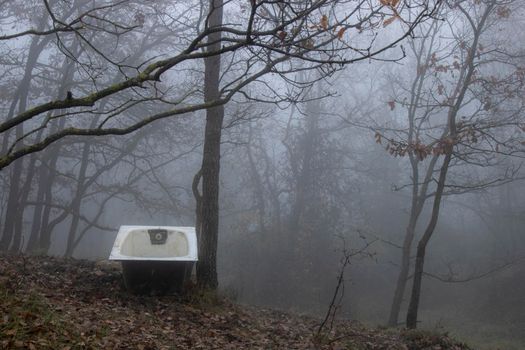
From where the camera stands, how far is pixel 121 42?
52.2 feet

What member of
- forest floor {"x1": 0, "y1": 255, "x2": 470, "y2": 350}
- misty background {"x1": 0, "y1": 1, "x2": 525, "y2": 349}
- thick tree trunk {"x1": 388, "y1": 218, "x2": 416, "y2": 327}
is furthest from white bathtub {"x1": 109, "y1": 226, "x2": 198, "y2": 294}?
thick tree trunk {"x1": 388, "y1": 218, "x2": 416, "y2": 327}

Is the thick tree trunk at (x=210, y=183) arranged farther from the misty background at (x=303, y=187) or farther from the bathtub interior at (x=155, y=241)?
the misty background at (x=303, y=187)

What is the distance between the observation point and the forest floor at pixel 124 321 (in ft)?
14.9

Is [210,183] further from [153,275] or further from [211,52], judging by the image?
[211,52]

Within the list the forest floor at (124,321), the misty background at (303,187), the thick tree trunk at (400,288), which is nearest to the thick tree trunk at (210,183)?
the forest floor at (124,321)

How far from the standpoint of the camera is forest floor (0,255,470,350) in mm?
4551

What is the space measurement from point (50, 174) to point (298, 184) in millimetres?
9400

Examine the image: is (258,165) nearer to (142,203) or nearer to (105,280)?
(142,203)

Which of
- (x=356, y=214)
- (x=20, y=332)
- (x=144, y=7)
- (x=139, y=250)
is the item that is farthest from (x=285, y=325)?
(x=356, y=214)

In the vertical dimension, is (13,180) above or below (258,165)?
below

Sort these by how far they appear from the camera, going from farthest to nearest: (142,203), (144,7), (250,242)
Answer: (250,242) < (142,203) < (144,7)

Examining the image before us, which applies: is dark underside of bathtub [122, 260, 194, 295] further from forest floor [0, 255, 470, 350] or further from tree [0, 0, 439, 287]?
tree [0, 0, 439, 287]

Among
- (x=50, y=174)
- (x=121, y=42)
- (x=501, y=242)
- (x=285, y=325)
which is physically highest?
(x=121, y=42)

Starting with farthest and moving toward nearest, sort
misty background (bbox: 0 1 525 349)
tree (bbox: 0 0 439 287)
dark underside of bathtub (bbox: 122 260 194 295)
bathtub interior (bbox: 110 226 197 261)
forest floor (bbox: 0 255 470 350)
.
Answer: misty background (bbox: 0 1 525 349)
bathtub interior (bbox: 110 226 197 261)
dark underside of bathtub (bbox: 122 260 194 295)
forest floor (bbox: 0 255 470 350)
tree (bbox: 0 0 439 287)
